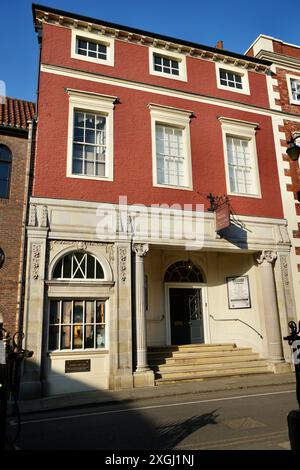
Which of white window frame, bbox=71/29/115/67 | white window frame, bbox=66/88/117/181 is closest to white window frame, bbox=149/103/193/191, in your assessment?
white window frame, bbox=66/88/117/181

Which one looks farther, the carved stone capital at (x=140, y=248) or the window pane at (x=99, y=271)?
the carved stone capital at (x=140, y=248)

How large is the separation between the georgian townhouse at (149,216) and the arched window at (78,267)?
3 cm

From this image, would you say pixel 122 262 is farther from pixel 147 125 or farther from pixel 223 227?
pixel 147 125

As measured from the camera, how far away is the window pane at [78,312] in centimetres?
1034

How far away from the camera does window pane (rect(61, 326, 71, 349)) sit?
32.9 ft

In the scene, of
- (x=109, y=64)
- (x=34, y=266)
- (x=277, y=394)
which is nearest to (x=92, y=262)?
(x=34, y=266)

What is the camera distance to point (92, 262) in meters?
10.9

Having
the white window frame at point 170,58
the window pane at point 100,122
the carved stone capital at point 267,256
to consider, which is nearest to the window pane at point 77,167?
the window pane at point 100,122

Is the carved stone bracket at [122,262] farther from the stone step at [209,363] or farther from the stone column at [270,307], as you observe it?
the stone column at [270,307]

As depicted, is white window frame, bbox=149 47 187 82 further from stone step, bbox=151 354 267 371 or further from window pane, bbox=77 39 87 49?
stone step, bbox=151 354 267 371

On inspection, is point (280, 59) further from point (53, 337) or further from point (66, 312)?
point (53, 337)

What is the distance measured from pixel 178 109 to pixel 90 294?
7292 millimetres

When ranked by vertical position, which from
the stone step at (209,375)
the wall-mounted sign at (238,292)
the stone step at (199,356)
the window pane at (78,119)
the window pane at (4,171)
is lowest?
the stone step at (209,375)

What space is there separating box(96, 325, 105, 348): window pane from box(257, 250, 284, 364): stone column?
5.84 meters
